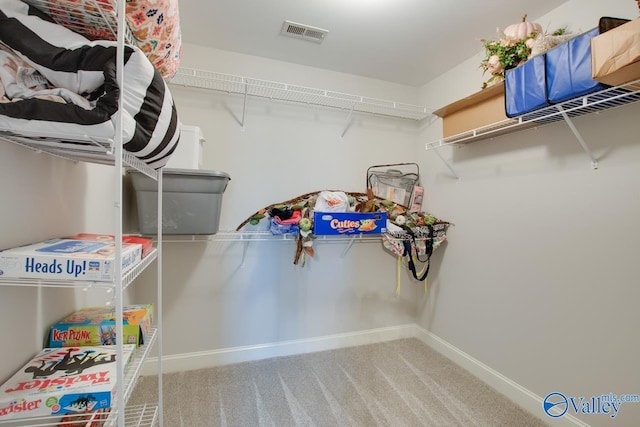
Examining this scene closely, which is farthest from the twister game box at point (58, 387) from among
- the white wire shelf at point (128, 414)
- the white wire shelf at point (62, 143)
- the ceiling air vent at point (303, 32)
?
the ceiling air vent at point (303, 32)

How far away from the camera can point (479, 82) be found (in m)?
2.09

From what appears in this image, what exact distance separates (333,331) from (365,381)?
531 mm

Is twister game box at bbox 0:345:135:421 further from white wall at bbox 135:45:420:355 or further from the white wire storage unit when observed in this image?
white wall at bbox 135:45:420:355

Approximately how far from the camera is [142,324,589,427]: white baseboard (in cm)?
171

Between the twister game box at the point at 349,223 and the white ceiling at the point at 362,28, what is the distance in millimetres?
1159

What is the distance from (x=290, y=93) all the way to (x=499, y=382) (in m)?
2.43

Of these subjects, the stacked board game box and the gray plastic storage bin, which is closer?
the stacked board game box

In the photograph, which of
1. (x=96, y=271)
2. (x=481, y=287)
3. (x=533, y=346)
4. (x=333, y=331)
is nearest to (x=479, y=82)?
(x=481, y=287)

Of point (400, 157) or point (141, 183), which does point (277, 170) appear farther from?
point (400, 157)

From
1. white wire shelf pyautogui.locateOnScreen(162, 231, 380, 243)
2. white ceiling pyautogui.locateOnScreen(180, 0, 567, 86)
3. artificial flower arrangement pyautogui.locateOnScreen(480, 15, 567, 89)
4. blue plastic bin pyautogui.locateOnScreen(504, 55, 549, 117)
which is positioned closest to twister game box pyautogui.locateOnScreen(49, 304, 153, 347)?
white wire shelf pyautogui.locateOnScreen(162, 231, 380, 243)

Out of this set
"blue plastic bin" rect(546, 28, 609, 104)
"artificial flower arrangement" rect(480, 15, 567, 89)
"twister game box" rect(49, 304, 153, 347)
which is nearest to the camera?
"twister game box" rect(49, 304, 153, 347)

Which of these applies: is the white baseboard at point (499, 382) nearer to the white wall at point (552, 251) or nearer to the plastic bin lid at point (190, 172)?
the white wall at point (552, 251)

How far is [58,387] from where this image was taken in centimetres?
78

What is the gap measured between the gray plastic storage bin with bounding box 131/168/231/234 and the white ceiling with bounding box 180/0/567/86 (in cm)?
95
